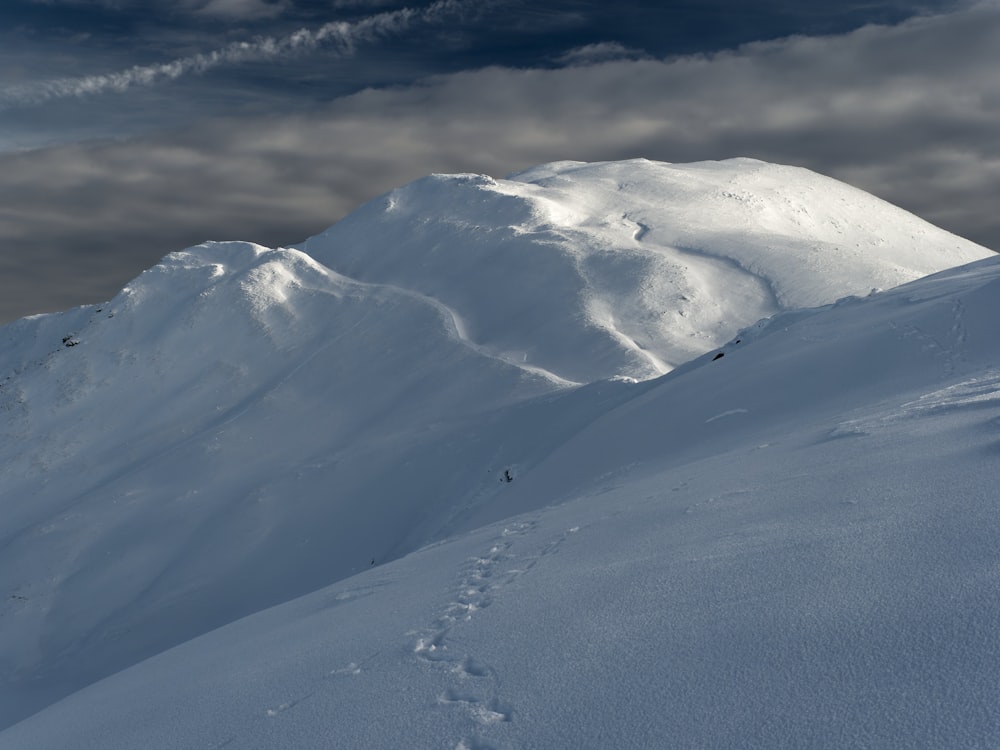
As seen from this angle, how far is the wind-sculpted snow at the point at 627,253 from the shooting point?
40438 mm

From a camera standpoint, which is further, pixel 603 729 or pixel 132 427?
pixel 132 427

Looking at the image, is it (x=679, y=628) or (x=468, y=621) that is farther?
(x=468, y=621)

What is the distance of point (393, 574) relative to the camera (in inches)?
446

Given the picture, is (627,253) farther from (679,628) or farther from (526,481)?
(679,628)

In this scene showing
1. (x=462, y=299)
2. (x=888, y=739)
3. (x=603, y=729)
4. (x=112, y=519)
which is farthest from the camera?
(x=462, y=299)

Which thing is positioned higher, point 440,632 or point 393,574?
point 440,632

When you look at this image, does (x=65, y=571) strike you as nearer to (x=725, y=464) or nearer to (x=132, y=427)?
(x=132, y=427)

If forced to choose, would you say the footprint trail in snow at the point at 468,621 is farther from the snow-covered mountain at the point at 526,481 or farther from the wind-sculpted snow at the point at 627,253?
the wind-sculpted snow at the point at 627,253

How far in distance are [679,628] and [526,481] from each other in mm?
14497

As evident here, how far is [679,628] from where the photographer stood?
18.7 feet

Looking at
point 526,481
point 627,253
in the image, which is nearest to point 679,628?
point 526,481

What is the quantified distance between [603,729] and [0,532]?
123ft

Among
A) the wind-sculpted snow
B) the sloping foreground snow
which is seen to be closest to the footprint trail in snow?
the sloping foreground snow

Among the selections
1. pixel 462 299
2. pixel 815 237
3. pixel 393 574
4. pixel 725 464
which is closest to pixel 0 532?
pixel 462 299
